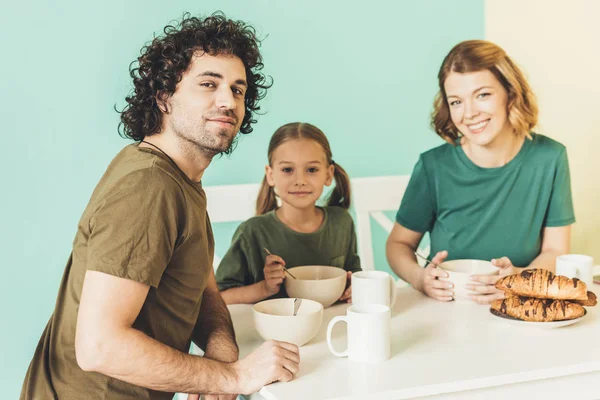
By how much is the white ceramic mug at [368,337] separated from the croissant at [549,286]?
1.13 ft

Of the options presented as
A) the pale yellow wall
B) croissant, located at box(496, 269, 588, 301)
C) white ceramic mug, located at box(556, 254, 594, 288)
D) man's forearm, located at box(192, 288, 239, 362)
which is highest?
the pale yellow wall

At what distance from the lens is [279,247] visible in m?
1.97

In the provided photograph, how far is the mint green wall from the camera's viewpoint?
2.56m

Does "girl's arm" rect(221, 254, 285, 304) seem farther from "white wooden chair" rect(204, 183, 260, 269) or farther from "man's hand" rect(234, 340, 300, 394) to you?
"white wooden chair" rect(204, 183, 260, 269)

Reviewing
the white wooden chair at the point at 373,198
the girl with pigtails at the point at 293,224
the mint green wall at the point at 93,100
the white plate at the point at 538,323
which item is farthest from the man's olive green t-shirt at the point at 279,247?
the mint green wall at the point at 93,100

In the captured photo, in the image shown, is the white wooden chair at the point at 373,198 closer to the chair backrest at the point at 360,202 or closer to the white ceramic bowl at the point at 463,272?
the chair backrest at the point at 360,202

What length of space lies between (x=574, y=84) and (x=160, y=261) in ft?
5.89

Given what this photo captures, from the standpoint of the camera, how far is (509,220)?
6.32 ft

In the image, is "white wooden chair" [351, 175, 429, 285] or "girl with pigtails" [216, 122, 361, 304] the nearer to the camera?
"girl with pigtails" [216, 122, 361, 304]

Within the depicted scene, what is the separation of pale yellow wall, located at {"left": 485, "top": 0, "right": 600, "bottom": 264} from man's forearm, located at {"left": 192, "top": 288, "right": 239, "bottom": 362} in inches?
57.5

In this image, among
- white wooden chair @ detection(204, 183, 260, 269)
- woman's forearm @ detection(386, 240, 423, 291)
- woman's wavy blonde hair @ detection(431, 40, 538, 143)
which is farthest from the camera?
white wooden chair @ detection(204, 183, 260, 269)

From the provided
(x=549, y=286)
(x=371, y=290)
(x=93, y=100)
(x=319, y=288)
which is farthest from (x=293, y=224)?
(x=93, y=100)

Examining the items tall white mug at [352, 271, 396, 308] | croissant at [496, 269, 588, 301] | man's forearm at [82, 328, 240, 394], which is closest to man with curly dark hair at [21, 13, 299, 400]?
man's forearm at [82, 328, 240, 394]

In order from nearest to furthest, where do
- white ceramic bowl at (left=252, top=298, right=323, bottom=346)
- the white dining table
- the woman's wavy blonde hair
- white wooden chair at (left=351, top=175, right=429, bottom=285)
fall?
the white dining table
white ceramic bowl at (left=252, top=298, right=323, bottom=346)
the woman's wavy blonde hair
white wooden chair at (left=351, top=175, right=429, bottom=285)
